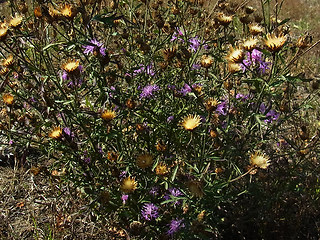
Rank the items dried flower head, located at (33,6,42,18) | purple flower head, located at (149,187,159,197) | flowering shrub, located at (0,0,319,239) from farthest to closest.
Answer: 1. purple flower head, located at (149,187,159,197)
2. dried flower head, located at (33,6,42,18)
3. flowering shrub, located at (0,0,319,239)

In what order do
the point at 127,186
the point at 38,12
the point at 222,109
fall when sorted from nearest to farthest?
the point at 127,186, the point at 38,12, the point at 222,109

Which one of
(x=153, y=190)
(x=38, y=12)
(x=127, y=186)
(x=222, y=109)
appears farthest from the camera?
(x=222, y=109)

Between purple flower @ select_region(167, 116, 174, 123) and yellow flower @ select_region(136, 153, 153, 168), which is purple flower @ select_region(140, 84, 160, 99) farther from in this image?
yellow flower @ select_region(136, 153, 153, 168)

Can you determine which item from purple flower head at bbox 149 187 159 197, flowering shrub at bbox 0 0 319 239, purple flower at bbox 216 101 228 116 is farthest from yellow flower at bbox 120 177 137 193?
purple flower at bbox 216 101 228 116

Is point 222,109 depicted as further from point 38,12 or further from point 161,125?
point 38,12

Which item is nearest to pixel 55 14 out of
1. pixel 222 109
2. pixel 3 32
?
pixel 3 32

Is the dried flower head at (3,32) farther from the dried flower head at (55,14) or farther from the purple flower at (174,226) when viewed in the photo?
the purple flower at (174,226)

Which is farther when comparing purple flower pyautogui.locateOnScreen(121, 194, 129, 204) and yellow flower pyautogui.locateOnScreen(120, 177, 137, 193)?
purple flower pyautogui.locateOnScreen(121, 194, 129, 204)

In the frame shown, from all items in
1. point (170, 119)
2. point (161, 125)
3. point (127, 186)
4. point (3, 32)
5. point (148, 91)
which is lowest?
point (127, 186)
